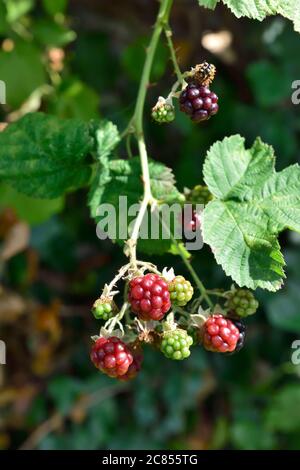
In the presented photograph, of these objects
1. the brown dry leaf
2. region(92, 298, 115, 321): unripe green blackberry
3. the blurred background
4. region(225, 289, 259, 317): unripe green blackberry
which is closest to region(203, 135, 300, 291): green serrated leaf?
region(225, 289, 259, 317): unripe green blackberry

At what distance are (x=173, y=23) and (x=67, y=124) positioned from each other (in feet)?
4.31

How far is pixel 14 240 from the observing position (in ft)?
8.05

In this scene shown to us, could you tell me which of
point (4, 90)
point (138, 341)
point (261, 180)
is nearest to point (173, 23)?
point (4, 90)

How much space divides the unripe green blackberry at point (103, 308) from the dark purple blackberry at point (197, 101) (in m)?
0.34

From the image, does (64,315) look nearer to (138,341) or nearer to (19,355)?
(19,355)

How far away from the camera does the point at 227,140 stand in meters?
1.44

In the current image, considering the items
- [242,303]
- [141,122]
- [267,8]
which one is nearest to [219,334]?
[242,303]

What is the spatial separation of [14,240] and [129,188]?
1.05m

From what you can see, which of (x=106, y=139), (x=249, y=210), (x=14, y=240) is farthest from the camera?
(x=14, y=240)

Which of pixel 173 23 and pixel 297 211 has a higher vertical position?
pixel 173 23

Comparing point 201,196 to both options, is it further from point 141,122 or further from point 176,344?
point 176,344

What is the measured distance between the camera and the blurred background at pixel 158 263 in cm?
243

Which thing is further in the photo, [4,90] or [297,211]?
[4,90]

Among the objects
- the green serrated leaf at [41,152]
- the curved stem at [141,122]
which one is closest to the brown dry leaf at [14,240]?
the green serrated leaf at [41,152]
